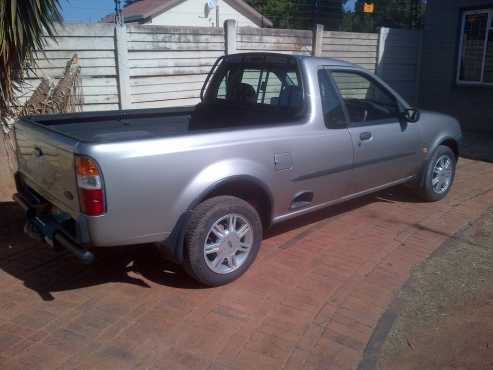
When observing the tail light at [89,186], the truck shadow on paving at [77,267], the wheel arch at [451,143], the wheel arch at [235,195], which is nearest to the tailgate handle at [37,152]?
the tail light at [89,186]

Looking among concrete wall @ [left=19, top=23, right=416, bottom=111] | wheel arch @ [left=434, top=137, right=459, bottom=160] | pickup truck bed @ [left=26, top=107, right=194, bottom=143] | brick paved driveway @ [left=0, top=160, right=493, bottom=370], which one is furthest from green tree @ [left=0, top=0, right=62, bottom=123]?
wheel arch @ [left=434, top=137, right=459, bottom=160]

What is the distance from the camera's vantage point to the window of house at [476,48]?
1091cm

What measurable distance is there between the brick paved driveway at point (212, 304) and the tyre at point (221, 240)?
0.49 ft

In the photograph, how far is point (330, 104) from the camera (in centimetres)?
442

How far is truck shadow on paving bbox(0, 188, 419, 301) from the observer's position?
3.86m

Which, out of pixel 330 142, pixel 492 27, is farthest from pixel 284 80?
pixel 492 27

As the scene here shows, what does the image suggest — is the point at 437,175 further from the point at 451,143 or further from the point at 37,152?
the point at 37,152

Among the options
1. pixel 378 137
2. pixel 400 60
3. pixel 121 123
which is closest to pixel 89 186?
pixel 121 123

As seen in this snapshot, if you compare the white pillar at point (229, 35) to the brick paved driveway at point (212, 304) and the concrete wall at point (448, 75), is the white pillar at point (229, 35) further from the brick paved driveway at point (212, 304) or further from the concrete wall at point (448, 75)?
the concrete wall at point (448, 75)

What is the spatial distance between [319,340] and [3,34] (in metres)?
4.25

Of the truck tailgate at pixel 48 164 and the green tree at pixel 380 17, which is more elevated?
the green tree at pixel 380 17

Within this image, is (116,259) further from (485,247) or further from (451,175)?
(451,175)

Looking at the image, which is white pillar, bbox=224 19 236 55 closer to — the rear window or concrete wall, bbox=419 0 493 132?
the rear window

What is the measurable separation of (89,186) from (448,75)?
1102cm
